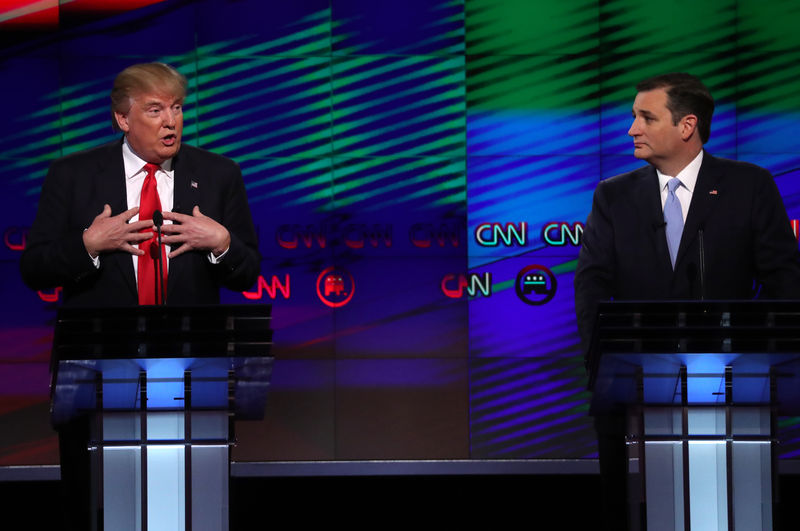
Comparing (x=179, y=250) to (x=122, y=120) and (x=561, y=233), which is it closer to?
(x=122, y=120)

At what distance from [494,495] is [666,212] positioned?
2.40 m

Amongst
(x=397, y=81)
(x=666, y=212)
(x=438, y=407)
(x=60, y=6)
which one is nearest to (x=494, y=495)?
(x=438, y=407)

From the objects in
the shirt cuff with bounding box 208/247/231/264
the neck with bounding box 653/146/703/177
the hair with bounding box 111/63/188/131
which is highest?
the hair with bounding box 111/63/188/131

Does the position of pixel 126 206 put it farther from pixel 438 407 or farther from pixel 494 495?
pixel 438 407

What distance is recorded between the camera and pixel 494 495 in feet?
17.4

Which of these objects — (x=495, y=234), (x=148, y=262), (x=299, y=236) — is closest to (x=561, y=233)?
(x=495, y=234)

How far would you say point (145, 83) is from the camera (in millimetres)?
2936

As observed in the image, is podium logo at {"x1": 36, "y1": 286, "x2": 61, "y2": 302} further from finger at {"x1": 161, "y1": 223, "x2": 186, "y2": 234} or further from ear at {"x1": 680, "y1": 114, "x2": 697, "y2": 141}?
ear at {"x1": 680, "y1": 114, "x2": 697, "y2": 141}

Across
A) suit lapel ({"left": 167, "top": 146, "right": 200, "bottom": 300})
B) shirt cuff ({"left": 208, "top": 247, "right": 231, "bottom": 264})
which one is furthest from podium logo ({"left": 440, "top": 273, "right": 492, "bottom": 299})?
shirt cuff ({"left": 208, "top": 247, "right": 231, "bottom": 264})

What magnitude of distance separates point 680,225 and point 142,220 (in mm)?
1607

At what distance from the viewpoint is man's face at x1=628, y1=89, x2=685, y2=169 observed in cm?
333

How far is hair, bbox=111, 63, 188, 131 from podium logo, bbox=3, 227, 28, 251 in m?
3.99

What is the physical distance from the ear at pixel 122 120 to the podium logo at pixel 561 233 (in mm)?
4226

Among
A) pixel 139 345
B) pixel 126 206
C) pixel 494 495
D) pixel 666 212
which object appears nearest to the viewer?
pixel 139 345
